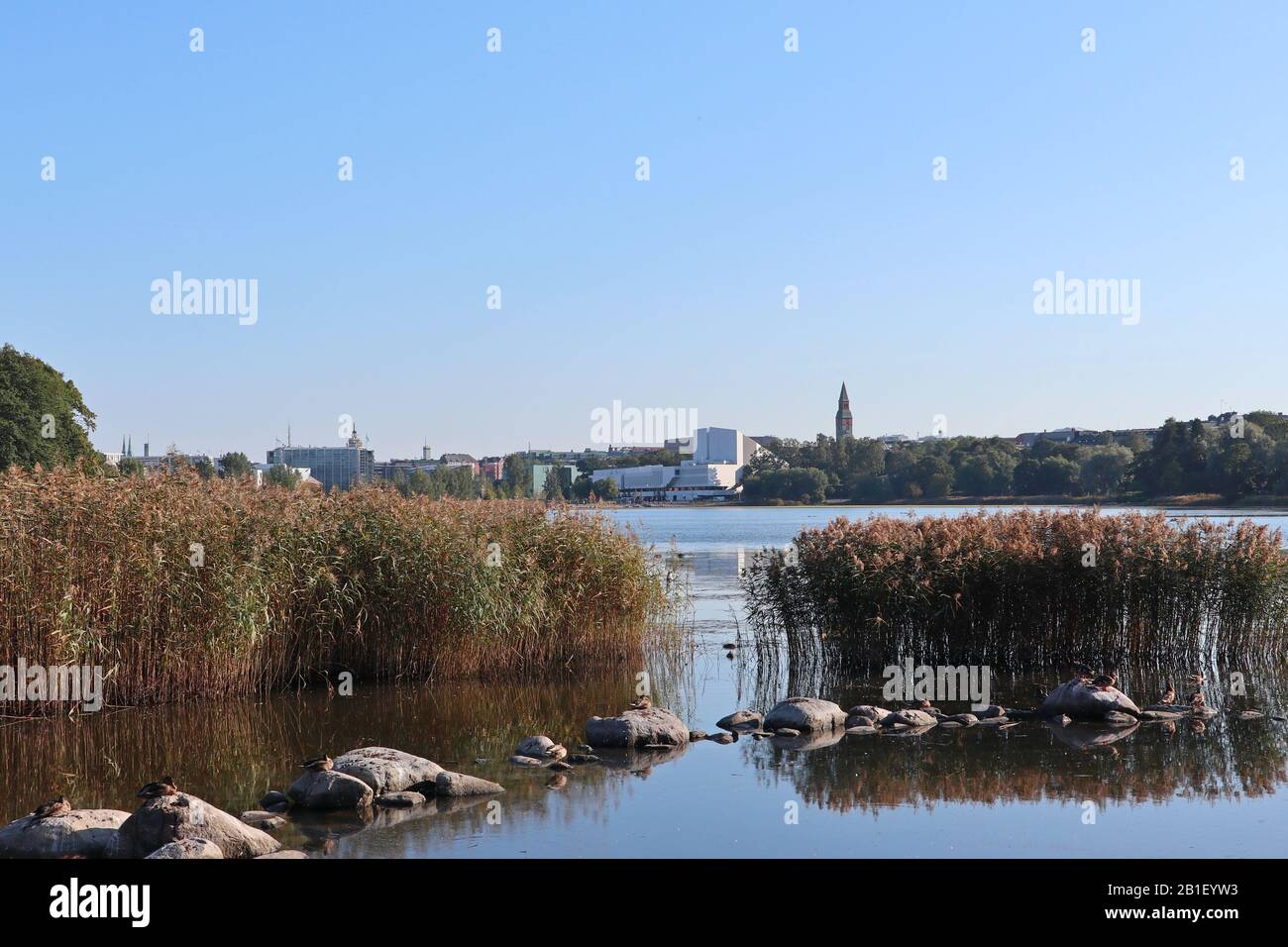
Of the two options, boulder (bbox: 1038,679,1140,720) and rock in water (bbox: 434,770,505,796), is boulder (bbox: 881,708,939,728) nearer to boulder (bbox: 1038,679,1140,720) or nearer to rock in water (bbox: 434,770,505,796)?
boulder (bbox: 1038,679,1140,720)

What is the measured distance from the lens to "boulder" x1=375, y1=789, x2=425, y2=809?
1161 cm

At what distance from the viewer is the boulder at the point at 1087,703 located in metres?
15.5

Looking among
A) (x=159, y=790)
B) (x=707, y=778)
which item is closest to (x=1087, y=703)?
(x=707, y=778)

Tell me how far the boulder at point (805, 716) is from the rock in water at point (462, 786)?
4261mm

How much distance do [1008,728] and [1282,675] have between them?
6342 millimetres

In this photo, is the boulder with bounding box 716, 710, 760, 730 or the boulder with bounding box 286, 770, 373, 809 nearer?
the boulder with bounding box 286, 770, 373, 809

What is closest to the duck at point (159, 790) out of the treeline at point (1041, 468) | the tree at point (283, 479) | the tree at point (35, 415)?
the tree at point (283, 479)

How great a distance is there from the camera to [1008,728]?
49.4ft

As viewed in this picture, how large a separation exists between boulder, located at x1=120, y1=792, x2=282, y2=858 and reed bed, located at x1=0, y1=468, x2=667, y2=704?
20.4ft

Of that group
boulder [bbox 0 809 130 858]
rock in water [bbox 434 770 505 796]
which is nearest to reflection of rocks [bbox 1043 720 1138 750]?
rock in water [bbox 434 770 505 796]

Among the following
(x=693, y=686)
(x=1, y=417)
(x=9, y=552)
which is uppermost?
(x=1, y=417)

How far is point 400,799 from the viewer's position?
38.2 feet
